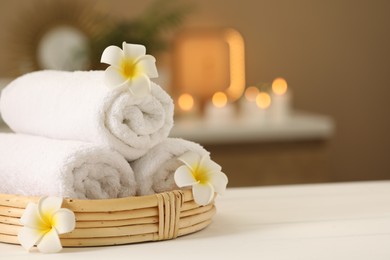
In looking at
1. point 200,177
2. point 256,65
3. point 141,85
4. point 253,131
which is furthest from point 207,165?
point 256,65

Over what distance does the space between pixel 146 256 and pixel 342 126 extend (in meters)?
2.80

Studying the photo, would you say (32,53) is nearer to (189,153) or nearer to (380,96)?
(380,96)

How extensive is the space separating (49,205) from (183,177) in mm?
144

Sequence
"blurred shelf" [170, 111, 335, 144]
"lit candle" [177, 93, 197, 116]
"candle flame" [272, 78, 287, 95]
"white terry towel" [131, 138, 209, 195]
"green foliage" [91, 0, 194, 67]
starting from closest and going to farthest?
1. "white terry towel" [131, 138, 209, 195]
2. "blurred shelf" [170, 111, 335, 144]
3. "green foliage" [91, 0, 194, 67]
4. "candle flame" [272, 78, 287, 95]
5. "lit candle" [177, 93, 197, 116]

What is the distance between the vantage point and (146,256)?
725 mm

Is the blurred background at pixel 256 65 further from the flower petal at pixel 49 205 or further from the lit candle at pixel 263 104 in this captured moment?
the flower petal at pixel 49 205

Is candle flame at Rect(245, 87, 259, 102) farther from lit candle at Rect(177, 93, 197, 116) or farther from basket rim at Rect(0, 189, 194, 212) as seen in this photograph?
basket rim at Rect(0, 189, 194, 212)

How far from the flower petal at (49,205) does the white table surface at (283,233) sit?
1.6 inches

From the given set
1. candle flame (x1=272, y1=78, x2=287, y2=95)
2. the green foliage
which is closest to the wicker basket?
Answer: the green foliage

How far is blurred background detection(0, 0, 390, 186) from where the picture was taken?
263 cm

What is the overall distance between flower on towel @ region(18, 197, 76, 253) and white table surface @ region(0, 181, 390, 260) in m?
0.01

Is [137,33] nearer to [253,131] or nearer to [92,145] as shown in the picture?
[253,131]

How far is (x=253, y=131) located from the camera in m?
2.61

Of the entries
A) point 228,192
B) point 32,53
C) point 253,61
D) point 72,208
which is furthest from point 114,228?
point 253,61
